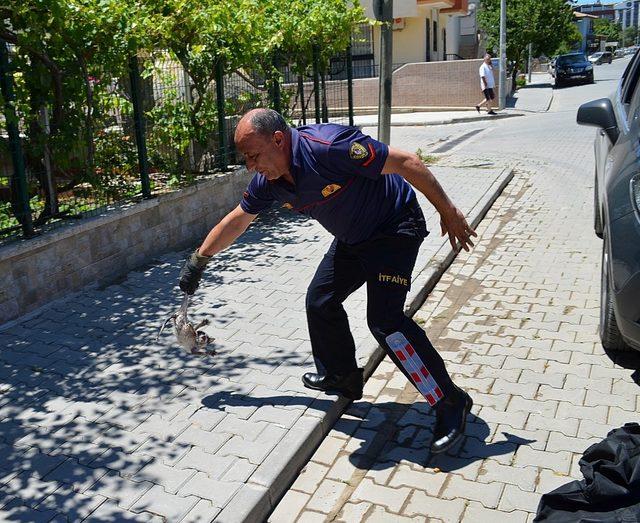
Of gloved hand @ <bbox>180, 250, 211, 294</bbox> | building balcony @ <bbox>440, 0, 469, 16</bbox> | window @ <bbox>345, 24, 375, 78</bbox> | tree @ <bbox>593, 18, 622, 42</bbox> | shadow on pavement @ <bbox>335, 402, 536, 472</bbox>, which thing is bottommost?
shadow on pavement @ <bbox>335, 402, 536, 472</bbox>

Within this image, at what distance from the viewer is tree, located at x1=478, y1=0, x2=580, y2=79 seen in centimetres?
3372

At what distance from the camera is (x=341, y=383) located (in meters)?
4.12

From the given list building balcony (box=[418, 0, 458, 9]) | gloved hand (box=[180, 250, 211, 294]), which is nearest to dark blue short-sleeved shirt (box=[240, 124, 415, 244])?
gloved hand (box=[180, 250, 211, 294])

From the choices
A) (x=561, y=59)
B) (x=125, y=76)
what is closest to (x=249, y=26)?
(x=125, y=76)

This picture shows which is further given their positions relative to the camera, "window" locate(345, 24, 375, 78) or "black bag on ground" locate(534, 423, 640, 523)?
"window" locate(345, 24, 375, 78)

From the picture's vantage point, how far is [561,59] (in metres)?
36.1

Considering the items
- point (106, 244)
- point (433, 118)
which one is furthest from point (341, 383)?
point (433, 118)

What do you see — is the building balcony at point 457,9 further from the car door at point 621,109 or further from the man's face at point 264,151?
the man's face at point 264,151

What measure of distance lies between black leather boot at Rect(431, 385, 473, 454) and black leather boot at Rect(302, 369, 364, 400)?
632 mm

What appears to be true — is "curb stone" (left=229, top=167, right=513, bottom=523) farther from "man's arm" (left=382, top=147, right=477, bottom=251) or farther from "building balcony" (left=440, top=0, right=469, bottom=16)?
"building balcony" (left=440, top=0, right=469, bottom=16)

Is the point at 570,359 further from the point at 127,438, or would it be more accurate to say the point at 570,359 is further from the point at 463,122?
the point at 463,122

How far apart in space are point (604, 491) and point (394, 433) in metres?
1.36

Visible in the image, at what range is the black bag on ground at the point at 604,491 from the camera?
265 cm

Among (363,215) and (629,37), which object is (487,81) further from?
(629,37)
